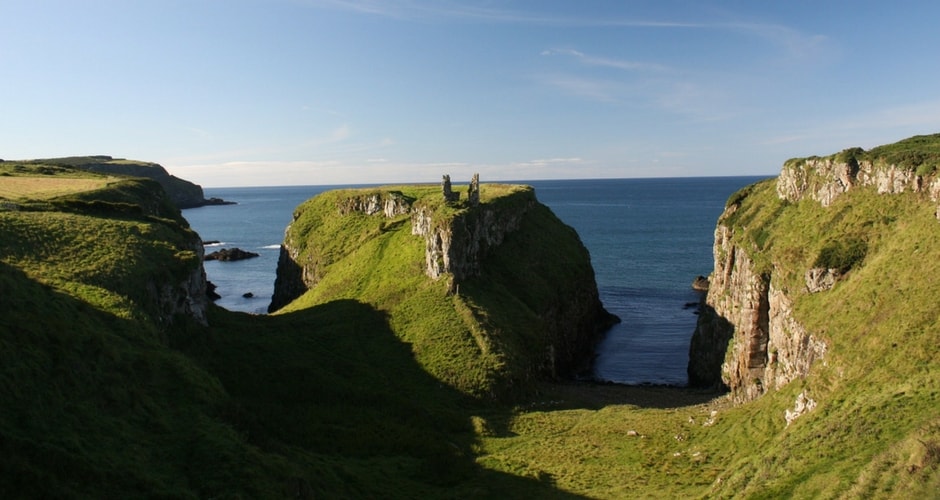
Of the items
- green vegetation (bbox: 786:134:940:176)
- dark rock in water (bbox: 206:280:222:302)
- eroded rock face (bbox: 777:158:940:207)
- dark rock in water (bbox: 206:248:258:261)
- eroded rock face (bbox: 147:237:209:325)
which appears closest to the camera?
green vegetation (bbox: 786:134:940:176)

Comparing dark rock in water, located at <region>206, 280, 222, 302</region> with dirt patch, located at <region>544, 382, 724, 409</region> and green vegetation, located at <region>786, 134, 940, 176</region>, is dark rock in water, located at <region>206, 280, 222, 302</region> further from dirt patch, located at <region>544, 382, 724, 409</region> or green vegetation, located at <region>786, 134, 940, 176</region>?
green vegetation, located at <region>786, 134, 940, 176</region>

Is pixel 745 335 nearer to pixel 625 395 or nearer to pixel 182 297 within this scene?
pixel 625 395

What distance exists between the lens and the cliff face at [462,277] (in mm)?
66375

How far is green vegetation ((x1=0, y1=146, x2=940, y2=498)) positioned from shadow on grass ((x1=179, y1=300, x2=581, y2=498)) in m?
0.24

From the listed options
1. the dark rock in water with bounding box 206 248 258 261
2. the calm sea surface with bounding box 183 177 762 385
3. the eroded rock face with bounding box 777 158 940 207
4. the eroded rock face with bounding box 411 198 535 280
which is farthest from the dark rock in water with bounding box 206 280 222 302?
the eroded rock face with bounding box 777 158 940 207

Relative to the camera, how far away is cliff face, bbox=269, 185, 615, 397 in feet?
218

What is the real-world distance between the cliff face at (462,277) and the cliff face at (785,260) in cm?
2090

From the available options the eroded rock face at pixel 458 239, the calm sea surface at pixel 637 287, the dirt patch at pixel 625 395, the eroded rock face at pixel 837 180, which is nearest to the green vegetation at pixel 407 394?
the dirt patch at pixel 625 395

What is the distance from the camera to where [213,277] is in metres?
135

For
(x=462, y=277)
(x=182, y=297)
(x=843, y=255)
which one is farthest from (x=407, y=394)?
(x=843, y=255)

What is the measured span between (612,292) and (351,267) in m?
55.3

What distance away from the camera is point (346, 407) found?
52.7 m

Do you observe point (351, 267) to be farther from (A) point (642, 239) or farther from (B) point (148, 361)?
(A) point (642, 239)

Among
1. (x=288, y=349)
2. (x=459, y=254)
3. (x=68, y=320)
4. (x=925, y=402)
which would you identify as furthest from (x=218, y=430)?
(x=459, y=254)
